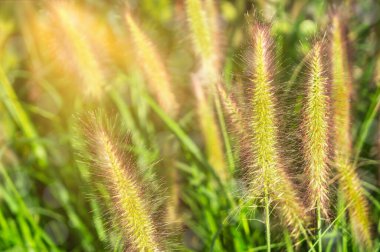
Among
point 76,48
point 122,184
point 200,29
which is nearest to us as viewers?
point 122,184

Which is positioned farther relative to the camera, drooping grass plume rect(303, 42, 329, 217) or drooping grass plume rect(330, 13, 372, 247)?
drooping grass plume rect(330, 13, 372, 247)

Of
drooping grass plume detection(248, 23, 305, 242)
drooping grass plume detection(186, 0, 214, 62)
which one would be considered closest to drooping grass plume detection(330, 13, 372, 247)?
drooping grass plume detection(248, 23, 305, 242)

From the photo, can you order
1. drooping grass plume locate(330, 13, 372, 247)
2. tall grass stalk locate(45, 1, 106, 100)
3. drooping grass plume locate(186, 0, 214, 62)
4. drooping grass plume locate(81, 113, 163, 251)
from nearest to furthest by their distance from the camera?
drooping grass plume locate(81, 113, 163, 251) → drooping grass plume locate(330, 13, 372, 247) → drooping grass plume locate(186, 0, 214, 62) → tall grass stalk locate(45, 1, 106, 100)

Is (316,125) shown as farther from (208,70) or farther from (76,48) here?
(76,48)

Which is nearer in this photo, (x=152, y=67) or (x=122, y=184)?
(x=122, y=184)

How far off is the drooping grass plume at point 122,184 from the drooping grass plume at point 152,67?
0.55m

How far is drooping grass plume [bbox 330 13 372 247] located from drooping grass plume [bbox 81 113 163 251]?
389 millimetres

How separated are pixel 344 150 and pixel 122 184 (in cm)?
52

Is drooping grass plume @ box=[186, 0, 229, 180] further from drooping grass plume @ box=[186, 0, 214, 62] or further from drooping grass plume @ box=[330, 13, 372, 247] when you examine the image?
drooping grass plume @ box=[330, 13, 372, 247]

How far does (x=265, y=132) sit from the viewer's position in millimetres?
1182

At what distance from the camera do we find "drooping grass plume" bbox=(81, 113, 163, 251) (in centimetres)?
113

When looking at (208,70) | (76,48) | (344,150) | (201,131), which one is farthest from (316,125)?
(76,48)

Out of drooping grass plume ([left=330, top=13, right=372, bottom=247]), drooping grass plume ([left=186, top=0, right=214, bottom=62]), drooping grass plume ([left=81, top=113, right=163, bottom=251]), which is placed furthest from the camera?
drooping grass plume ([left=186, top=0, right=214, bottom=62])

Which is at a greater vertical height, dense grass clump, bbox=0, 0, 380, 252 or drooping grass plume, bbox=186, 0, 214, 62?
drooping grass plume, bbox=186, 0, 214, 62
